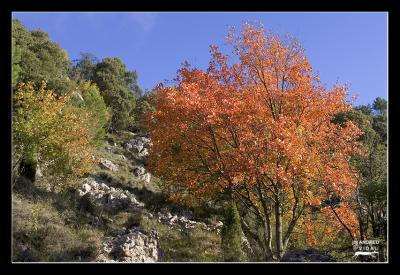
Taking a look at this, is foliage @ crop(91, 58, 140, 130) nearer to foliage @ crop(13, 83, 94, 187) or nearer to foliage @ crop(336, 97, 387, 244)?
foliage @ crop(13, 83, 94, 187)

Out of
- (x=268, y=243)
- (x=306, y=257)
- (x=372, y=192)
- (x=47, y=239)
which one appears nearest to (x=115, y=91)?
(x=47, y=239)

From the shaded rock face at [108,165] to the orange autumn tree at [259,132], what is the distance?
60.9 feet

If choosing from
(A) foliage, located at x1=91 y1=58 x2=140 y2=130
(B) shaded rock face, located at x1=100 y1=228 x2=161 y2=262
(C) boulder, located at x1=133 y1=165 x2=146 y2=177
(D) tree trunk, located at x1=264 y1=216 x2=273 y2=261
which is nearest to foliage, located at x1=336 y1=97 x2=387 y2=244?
(D) tree trunk, located at x1=264 y1=216 x2=273 y2=261

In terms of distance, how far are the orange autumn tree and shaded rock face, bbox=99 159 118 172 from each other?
1855 centimetres

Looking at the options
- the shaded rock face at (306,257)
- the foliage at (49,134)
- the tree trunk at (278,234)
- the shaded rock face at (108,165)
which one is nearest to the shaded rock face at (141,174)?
the shaded rock face at (108,165)

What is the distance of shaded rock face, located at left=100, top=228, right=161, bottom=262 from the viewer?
16406 mm

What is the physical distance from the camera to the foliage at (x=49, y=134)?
69.1 ft

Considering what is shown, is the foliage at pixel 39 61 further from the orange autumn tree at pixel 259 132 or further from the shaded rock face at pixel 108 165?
the orange autumn tree at pixel 259 132

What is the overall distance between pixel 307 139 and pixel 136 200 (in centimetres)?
1728
